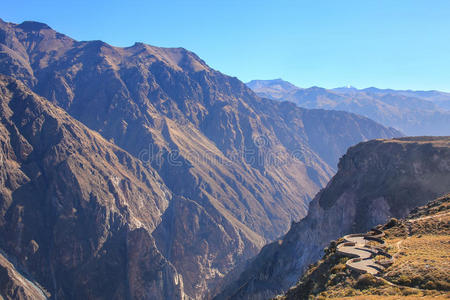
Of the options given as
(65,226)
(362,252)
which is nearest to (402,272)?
(362,252)

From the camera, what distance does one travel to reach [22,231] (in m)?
156

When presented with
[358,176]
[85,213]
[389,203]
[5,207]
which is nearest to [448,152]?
[389,203]

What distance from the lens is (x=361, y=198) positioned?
302 ft

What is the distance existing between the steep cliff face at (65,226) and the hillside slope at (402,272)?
126 metres

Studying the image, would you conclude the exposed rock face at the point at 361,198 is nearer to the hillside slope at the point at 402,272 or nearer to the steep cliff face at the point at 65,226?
the hillside slope at the point at 402,272

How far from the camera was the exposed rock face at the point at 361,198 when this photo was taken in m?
81.6

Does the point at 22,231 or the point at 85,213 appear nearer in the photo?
the point at 22,231

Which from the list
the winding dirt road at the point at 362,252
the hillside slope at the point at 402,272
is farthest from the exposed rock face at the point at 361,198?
the winding dirt road at the point at 362,252

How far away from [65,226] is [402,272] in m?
162

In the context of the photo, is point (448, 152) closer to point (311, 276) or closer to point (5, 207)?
point (311, 276)

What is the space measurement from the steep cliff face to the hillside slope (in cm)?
12571

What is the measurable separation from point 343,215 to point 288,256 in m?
23.8

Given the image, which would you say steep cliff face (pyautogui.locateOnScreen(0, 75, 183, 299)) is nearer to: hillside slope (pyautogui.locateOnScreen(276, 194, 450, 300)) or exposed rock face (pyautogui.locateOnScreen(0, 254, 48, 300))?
exposed rock face (pyautogui.locateOnScreen(0, 254, 48, 300))

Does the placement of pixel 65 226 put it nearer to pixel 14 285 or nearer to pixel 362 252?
pixel 14 285
